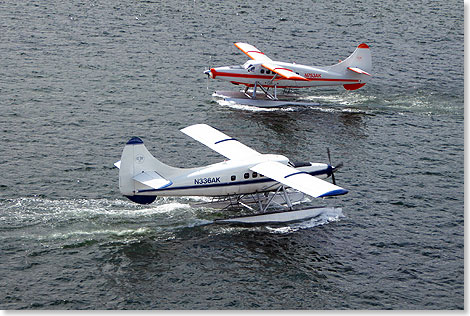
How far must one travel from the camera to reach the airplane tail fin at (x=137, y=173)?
4314cm

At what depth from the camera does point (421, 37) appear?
94125mm

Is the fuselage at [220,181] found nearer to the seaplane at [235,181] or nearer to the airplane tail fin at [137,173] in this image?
the seaplane at [235,181]

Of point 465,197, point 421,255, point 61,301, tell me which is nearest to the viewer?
point 61,301

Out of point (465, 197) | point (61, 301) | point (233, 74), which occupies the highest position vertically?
point (233, 74)

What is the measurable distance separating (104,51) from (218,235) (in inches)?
1648

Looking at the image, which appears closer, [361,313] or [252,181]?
[361,313]

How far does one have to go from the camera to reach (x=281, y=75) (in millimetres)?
67125

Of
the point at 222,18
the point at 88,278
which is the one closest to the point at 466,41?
the point at 222,18

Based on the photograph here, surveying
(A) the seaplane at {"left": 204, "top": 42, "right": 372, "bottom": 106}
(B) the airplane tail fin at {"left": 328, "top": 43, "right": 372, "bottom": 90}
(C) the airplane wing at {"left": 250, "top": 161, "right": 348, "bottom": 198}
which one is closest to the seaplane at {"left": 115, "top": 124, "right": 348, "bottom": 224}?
(C) the airplane wing at {"left": 250, "top": 161, "right": 348, "bottom": 198}

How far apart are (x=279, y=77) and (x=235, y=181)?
86.4 ft

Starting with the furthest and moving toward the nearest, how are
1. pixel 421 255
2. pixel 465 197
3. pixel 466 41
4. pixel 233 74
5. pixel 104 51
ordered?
pixel 466 41, pixel 104 51, pixel 233 74, pixel 465 197, pixel 421 255

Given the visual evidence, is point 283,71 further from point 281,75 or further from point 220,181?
point 220,181

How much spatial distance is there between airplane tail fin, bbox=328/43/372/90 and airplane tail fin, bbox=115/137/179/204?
33.8 metres

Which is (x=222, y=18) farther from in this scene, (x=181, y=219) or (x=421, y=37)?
(x=181, y=219)
